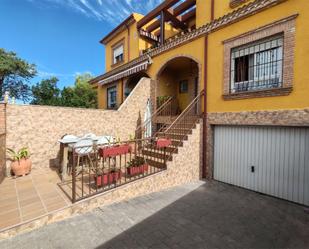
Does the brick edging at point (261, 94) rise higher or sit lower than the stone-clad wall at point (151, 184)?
higher

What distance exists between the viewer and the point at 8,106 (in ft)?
22.0

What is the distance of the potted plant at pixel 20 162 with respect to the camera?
642 cm

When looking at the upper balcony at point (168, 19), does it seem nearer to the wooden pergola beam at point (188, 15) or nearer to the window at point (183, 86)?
the wooden pergola beam at point (188, 15)

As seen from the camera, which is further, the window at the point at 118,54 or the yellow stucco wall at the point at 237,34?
the window at the point at 118,54

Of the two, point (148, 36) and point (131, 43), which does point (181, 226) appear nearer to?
point (148, 36)

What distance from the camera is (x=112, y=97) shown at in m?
15.1

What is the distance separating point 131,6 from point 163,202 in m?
14.4

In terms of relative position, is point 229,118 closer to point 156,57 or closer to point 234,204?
point 234,204

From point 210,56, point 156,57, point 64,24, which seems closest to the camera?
point 210,56

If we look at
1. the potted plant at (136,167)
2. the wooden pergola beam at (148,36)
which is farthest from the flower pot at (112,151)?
the wooden pergola beam at (148,36)

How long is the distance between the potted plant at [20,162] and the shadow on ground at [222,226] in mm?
4965

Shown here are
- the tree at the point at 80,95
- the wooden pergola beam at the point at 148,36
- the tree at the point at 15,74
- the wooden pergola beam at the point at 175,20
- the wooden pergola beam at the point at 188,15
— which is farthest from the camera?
the tree at the point at 15,74

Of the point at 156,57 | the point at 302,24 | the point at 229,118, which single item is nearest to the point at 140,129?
the point at 156,57

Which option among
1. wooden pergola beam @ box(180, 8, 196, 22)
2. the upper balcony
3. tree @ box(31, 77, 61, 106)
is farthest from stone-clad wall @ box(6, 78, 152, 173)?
tree @ box(31, 77, 61, 106)
